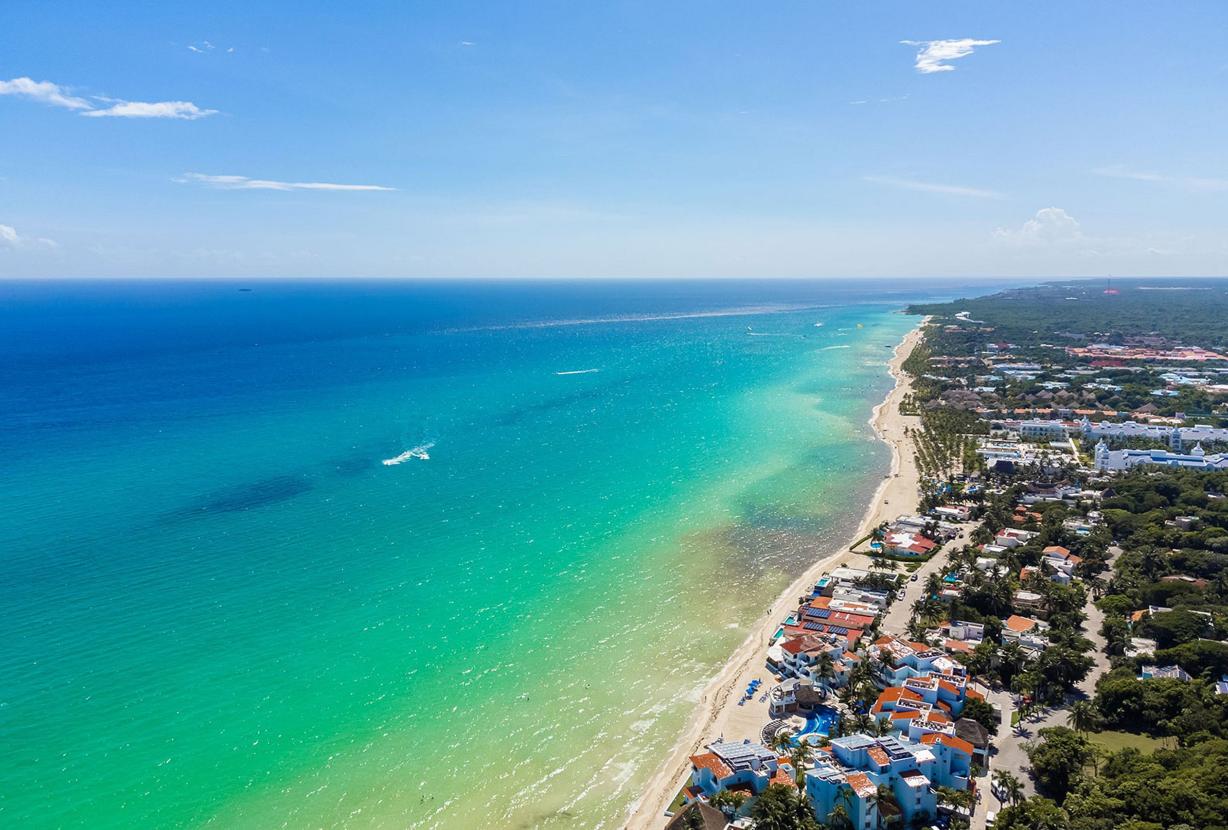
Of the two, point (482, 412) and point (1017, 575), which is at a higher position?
point (482, 412)

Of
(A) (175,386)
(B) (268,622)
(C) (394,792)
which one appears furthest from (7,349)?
A: (C) (394,792)

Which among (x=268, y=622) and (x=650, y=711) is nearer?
(x=650, y=711)

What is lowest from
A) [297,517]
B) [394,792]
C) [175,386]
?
[394,792]

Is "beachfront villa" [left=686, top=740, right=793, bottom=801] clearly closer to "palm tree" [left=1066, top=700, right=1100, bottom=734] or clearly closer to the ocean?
the ocean

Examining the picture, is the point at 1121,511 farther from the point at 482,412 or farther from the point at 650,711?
the point at 482,412

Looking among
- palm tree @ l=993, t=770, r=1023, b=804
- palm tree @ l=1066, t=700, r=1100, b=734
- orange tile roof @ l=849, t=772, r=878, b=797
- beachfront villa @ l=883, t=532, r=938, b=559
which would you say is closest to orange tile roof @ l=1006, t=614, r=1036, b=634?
palm tree @ l=1066, t=700, r=1100, b=734

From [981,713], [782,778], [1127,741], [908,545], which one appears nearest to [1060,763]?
[981,713]

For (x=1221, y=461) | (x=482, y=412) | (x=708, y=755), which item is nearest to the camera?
(x=708, y=755)

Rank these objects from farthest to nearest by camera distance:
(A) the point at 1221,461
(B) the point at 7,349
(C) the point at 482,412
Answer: (B) the point at 7,349
(C) the point at 482,412
(A) the point at 1221,461
